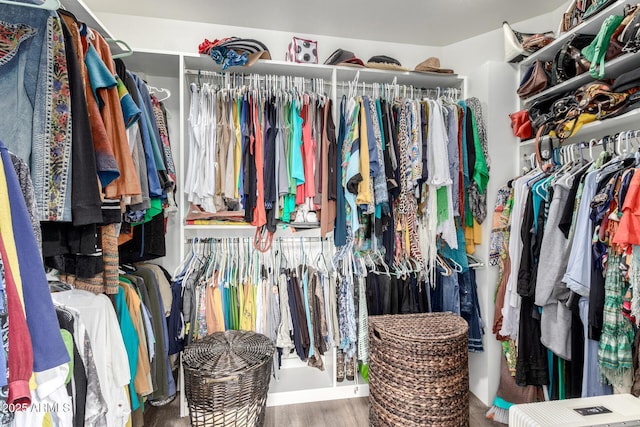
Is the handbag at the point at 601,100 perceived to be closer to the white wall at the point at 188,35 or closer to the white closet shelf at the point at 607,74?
the white closet shelf at the point at 607,74

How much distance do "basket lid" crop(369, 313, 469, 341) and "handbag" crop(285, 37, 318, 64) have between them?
1.81 m

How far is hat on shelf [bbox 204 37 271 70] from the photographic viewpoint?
1979 mm

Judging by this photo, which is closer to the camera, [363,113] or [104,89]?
[104,89]

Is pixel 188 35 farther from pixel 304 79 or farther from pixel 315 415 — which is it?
pixel 315 415

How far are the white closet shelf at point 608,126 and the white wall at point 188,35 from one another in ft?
5.10

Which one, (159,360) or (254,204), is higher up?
(254,204)

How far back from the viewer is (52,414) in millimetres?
978

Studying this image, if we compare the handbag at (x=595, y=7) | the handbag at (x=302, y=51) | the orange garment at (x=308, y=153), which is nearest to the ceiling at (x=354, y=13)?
the handbag at (x=302, y=51)

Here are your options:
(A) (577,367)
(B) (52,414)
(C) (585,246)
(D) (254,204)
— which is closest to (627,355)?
(A) (577,367)

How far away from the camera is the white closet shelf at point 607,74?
1519 millimetres

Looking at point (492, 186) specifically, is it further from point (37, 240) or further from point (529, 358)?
point (37, 240)

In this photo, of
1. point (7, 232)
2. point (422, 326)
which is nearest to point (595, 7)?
point (422, 326)

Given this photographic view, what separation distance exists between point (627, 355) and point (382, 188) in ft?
4.28

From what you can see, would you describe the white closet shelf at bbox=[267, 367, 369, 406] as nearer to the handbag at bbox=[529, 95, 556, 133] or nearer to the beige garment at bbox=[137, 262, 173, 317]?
the beige garment at bbox=[137, 262, 173, 317]
